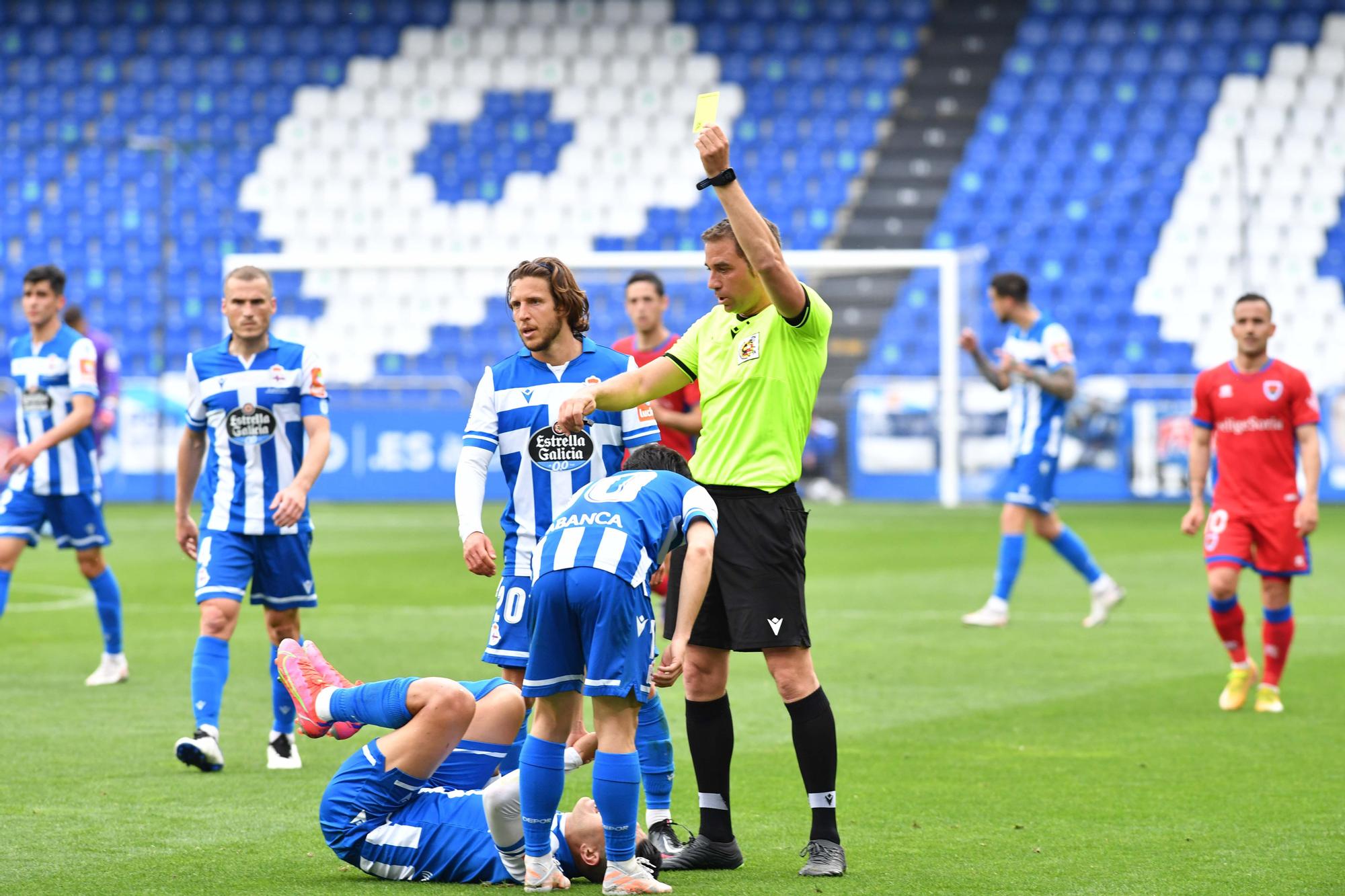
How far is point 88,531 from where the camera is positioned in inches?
348

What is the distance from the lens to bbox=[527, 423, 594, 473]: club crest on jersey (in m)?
5.16

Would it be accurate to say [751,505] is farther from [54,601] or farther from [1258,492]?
[54,601]

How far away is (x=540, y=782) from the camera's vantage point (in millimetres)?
4273

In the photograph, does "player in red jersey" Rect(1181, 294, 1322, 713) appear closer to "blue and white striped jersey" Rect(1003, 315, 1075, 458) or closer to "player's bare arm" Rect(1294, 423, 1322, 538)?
"player's bare arm" Rect(1294, 423, 1322, 538)

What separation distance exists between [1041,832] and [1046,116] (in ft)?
77.4

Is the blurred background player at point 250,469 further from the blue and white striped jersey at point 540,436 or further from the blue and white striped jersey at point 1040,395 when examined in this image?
the blue and white striped jersey at point 1040,395

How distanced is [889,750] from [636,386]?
2658 mm

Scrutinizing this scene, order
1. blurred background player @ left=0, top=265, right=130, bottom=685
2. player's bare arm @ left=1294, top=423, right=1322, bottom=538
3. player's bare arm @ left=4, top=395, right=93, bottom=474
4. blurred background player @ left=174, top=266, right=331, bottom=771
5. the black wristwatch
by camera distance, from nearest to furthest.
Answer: the black wristwatch
blurred background player @ left=174, top=266, right=331, bottom=771
player's bare arm @ left=1294, top=423, right=1322, bottom=538
player's bare arm @ left=4, top=395, right=93, bottom=474
blurred background player @ left=0, top=265, right=130, bottom=685

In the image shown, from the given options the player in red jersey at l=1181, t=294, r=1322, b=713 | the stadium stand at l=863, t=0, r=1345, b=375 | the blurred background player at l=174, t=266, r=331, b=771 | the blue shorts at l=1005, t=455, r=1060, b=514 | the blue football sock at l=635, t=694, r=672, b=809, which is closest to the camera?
the blue football sock at l=635, t=694, r=672, b=809

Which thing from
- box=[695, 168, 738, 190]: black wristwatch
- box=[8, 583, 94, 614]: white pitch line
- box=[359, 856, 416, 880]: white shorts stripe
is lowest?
box=[8, 583, 94, 614]: white pitch line

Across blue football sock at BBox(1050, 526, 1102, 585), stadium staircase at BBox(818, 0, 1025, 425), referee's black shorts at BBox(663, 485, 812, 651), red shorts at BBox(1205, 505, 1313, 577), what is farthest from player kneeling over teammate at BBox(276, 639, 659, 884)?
stadium staircase at BBox(818, 0, 1025, 425)

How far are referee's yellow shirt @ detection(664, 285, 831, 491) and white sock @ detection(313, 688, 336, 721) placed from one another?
4.04 ft

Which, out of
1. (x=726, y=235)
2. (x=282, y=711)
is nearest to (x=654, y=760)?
(x=726, y=235)

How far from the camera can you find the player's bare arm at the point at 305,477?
6.37 metres
